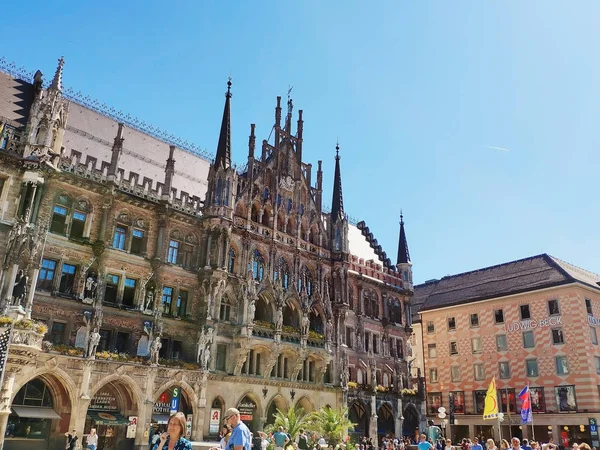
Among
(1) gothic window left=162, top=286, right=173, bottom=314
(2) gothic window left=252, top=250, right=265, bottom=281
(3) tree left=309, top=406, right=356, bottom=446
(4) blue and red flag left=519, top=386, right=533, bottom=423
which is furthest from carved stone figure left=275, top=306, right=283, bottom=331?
(4) blue and red flag left=519, top=386, right=533, bottom=423

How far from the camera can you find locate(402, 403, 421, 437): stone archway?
4700 cm

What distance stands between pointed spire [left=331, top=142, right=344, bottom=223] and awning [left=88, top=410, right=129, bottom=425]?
2418 centimetres

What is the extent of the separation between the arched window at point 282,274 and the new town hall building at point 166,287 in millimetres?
187

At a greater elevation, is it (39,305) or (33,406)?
(39,305)

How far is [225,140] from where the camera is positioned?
135 feet

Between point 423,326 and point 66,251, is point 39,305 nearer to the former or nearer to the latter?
point 66,251

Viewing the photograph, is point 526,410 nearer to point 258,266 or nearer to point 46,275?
point 258,266

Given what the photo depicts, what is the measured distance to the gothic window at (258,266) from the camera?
3997 centimetres

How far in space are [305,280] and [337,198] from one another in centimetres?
984

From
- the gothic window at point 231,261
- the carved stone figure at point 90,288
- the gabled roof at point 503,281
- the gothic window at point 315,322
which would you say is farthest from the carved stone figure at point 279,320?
the gabled roof at point 503,281

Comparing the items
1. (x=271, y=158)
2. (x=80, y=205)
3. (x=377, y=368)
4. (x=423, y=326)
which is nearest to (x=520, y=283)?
(x=423, y=326)

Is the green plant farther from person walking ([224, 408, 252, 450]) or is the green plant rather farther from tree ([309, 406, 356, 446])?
person walking ([224, 408, 252, 450])

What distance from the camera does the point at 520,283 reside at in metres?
51.8

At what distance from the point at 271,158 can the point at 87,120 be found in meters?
14.6
